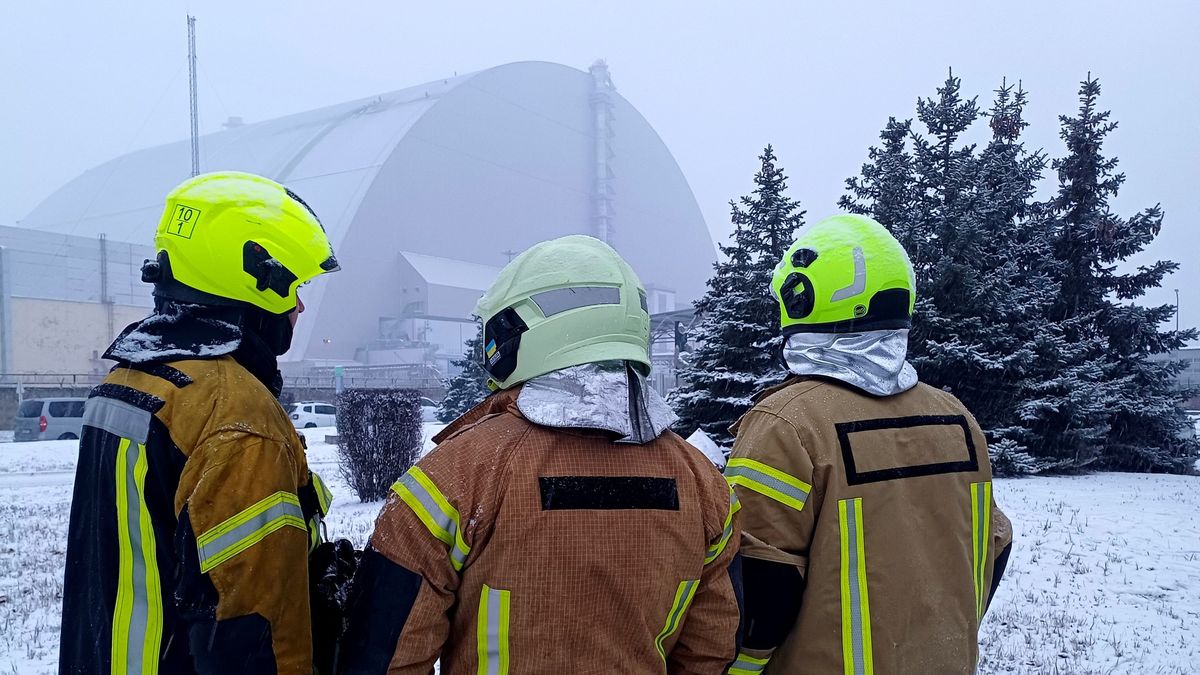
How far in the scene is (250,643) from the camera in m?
1.84

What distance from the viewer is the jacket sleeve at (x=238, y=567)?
1.83m

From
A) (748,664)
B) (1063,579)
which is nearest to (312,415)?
(1063,579)

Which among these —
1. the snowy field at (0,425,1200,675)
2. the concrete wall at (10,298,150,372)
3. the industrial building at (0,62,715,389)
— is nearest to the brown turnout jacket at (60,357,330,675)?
the snowy field at (0,425,1200,675)

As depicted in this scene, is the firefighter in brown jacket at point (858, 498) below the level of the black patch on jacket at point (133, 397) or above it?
below

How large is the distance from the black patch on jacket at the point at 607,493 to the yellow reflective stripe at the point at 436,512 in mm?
191

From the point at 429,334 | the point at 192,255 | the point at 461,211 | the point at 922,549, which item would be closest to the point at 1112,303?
the point at 922,549

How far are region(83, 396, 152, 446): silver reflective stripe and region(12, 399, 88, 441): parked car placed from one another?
2534cm

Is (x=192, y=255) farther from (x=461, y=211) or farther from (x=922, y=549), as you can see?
(x=461, y=211)

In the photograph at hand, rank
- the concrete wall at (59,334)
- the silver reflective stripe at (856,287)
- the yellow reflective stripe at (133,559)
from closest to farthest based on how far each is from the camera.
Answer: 1. the yellow reflective stripe at (133,559)
2. the silver reflective stripe at (856,287)
3. the concrete wall at (59,334)

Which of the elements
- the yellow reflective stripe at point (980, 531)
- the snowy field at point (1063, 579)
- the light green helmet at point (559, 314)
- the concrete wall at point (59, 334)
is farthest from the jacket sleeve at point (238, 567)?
the concrete wall at point (59, 334)

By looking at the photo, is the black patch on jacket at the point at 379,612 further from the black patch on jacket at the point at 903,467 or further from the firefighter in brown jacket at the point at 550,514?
the black patch on jacket at the point at 903,467

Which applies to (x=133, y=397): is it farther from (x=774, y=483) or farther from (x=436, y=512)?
(x=774, y=483)

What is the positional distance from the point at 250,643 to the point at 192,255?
969 millimetres

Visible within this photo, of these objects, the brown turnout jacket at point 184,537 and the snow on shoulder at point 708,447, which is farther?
the snow on shoulder at point 708,447
